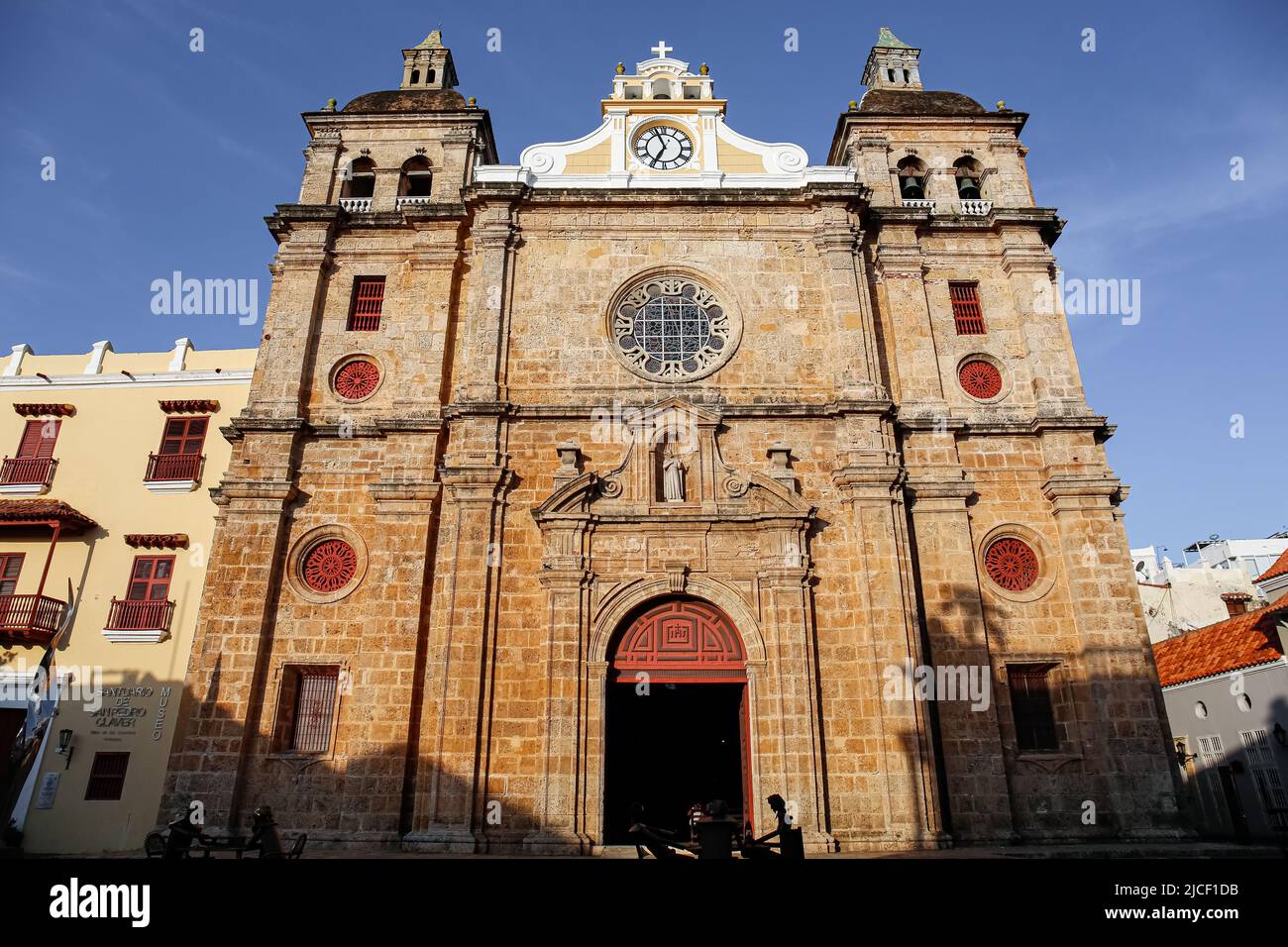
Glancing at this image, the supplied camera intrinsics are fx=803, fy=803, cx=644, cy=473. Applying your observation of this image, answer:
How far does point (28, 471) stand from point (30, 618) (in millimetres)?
4175

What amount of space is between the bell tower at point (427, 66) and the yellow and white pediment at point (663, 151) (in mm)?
4614

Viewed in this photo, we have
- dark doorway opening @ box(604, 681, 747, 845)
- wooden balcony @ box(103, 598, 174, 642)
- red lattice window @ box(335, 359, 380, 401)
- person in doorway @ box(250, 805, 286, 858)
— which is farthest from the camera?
wooden balcony @ box(103, 598, 174, 642)

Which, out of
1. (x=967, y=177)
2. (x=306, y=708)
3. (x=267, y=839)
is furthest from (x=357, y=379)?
(x=967, y=177)

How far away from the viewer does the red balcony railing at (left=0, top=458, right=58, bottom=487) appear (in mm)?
18859

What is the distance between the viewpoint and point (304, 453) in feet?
52.5

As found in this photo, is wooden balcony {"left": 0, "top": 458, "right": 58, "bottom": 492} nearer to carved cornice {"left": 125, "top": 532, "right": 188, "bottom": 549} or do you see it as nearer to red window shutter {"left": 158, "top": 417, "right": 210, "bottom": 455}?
red window shutter {"left": 158, "top": 417, "right": 210, "bottom": 455}

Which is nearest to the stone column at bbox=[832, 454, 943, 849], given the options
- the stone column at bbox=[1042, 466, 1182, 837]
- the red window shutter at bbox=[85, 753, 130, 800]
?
the stone column at bbox=[1042, 466, 1182, 837]

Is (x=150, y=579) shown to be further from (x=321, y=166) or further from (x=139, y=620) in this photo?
(x=321, y=166)

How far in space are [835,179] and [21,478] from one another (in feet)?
65.9

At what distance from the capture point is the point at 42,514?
17578mm

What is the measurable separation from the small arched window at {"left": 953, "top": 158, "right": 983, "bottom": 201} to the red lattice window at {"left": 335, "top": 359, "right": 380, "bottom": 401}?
1440 cm

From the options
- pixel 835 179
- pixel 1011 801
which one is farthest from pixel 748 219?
pixel 1011 801
